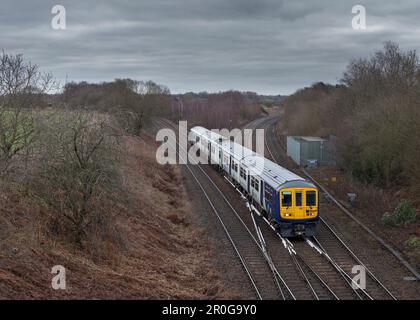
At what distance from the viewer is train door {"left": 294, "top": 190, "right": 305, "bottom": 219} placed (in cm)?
2012

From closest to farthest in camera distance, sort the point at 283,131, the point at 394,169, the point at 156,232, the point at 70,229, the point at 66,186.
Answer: the point at 66,186 → the point at 70,229 → the point at 156,232 → the point at 394,169 → the point at 283,131

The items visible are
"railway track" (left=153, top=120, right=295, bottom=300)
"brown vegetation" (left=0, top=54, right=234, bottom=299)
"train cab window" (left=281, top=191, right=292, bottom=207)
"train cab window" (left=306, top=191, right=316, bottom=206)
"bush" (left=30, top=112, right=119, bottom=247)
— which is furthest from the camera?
"train cab window" (left=306, top=191, right=316, bottom=206)

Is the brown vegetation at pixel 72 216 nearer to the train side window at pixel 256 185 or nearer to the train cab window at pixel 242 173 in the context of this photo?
the train side window at pixel 256 185

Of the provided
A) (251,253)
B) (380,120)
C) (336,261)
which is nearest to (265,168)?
(251,253)

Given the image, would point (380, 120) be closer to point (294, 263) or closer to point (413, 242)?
point (413, 242)

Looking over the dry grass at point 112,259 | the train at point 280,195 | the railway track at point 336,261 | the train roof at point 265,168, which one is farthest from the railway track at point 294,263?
the train roof at point 265,168

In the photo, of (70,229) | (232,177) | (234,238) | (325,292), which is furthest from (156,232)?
(232,177)

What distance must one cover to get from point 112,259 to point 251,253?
6.01 metres

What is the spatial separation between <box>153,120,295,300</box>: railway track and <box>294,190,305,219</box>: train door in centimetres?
193

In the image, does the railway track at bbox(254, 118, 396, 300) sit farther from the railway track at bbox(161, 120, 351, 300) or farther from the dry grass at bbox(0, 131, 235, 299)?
the dry grass at bbox(0, 131, 235, 299)

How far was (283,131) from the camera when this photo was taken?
2753 inches

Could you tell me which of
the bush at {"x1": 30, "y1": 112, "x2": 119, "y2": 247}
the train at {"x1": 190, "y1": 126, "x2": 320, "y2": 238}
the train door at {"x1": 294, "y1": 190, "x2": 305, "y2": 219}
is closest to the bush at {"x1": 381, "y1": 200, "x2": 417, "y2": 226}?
the train at {"x1": 190, "y1": 126, "x2": 320, "y2": 238}

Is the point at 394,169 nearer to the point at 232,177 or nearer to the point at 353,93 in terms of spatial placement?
the point at 232,177

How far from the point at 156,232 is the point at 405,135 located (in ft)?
50.3
